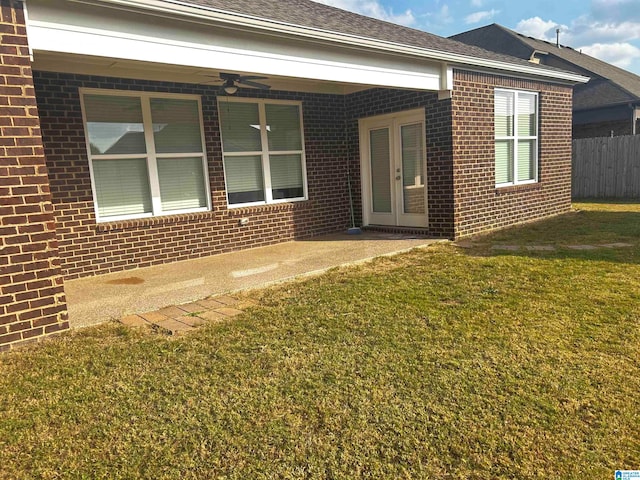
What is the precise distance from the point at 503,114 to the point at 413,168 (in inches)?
84.4

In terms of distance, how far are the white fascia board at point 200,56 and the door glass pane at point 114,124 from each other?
2173mm

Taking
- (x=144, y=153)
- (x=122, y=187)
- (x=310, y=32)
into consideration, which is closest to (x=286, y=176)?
(x=144, y=153)

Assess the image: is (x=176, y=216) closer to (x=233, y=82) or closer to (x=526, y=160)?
(x=233, y=82)

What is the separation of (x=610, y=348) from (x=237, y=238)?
5.81 meters

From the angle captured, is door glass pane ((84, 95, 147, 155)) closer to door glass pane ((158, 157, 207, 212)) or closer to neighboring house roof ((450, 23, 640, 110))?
door glass pane ((158, 157, 207, 212))

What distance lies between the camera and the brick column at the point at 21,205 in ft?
12.7

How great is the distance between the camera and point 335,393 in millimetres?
2977

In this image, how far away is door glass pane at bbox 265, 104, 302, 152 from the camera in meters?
8.48

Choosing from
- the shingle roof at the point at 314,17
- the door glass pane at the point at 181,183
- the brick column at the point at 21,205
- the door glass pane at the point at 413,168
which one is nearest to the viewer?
the brick column at the point at 21,205

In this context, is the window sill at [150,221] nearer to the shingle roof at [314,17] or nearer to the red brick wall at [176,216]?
the red brick wall at [176,216]

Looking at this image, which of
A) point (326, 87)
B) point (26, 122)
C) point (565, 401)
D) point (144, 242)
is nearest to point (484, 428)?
point (565, 401)

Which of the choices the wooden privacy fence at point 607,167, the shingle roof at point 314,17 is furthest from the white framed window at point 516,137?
the wooden privacy fence at point 607,167

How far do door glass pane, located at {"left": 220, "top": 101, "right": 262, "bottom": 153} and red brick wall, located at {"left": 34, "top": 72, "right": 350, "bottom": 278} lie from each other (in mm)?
219

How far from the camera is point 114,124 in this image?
6734 millimetres
